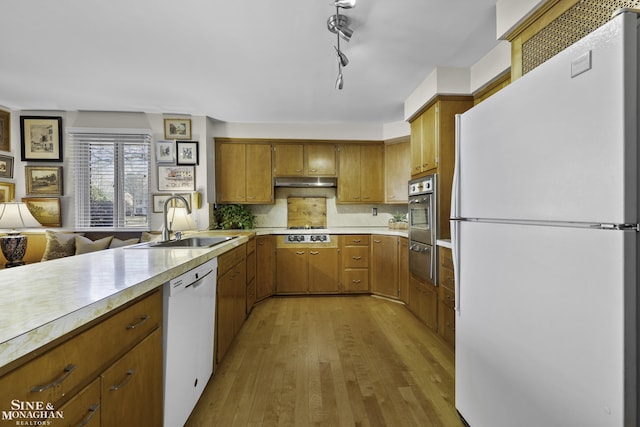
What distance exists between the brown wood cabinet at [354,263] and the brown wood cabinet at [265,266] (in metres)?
0.95

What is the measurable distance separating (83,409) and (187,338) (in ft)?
2.38

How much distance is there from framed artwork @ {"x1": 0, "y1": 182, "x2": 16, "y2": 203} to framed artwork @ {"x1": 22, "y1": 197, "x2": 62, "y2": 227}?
4.9 inches

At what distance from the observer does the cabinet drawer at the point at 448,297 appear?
8.43 feet

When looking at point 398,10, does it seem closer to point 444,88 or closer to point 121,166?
point 444,88

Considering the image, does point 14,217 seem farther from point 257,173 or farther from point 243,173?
point 257,173

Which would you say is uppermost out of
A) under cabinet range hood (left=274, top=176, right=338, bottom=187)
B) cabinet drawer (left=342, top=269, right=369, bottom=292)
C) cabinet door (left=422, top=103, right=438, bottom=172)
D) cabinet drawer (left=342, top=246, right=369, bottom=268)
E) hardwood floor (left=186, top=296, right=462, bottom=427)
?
cabinet door (left=422, top=103, right=438, bottom=172)

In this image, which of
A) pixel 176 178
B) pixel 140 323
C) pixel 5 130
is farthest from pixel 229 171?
pixel 140 323

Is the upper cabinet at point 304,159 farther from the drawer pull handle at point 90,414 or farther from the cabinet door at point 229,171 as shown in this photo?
the drawer pull handle at point 90,414

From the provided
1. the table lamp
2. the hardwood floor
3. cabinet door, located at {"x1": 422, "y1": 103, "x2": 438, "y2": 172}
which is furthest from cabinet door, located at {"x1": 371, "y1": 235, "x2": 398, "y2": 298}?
the table lamp

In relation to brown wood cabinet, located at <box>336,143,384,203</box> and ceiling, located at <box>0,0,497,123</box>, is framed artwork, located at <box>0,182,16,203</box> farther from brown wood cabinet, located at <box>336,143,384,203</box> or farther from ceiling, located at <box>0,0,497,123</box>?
brown wood cabinet, located at <box>336,143,384,203</box>

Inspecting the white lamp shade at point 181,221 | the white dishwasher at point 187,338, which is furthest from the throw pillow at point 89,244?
the white dishwasher at point 187,338

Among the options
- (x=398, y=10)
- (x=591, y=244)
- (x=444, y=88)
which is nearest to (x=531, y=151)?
(x=591, y=244)

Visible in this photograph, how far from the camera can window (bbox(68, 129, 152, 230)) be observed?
3.90m

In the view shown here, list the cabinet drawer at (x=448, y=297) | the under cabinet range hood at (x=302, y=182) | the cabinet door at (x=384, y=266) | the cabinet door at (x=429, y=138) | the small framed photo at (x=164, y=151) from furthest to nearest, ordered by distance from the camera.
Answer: the under cabinet range hood at (x=302, y=182), the small framed photo at (x=164, y=151), the cabinet door at (x=384, y=266), the cabinet door at (x=429, y=138), the cabinet drawer at (x=448, y=297)
